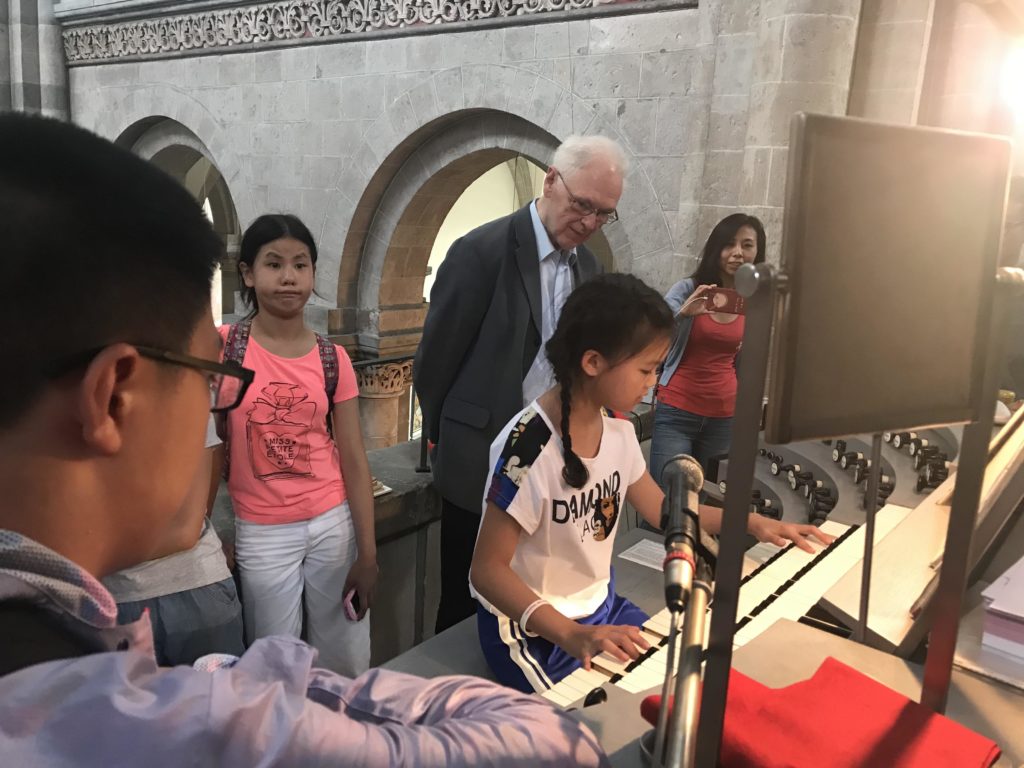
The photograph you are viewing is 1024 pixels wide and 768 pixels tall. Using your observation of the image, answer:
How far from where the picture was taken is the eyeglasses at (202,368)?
0.65 metres

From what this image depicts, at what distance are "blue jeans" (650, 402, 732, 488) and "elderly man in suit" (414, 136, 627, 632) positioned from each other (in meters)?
1.14

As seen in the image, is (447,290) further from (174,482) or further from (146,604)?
(174,482)

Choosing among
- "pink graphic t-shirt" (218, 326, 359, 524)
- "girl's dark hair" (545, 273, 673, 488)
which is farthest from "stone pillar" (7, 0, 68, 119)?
"girl's dark hair" (545, 273, 673, 488)

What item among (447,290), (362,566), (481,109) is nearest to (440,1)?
(481,109)

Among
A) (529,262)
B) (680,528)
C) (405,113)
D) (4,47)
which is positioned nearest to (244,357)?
(529,262)

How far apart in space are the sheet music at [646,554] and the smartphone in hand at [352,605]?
3.03 ft

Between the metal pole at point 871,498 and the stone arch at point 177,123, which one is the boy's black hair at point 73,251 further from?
the stone arch at point 177,123

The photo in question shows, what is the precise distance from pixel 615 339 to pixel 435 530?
5.22 feet

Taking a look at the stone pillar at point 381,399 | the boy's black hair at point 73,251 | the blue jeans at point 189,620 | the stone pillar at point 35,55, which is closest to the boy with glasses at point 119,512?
the boy's black hair at point 73,251

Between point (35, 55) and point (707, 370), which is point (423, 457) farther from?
point (35, 55)

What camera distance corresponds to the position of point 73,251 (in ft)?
2.11

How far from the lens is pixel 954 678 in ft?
4.33

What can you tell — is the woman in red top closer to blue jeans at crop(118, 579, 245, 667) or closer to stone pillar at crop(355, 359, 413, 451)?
blue jeans at crop(118, 579, 245, 667)

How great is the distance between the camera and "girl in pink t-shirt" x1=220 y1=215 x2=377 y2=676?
2285 millimetres
